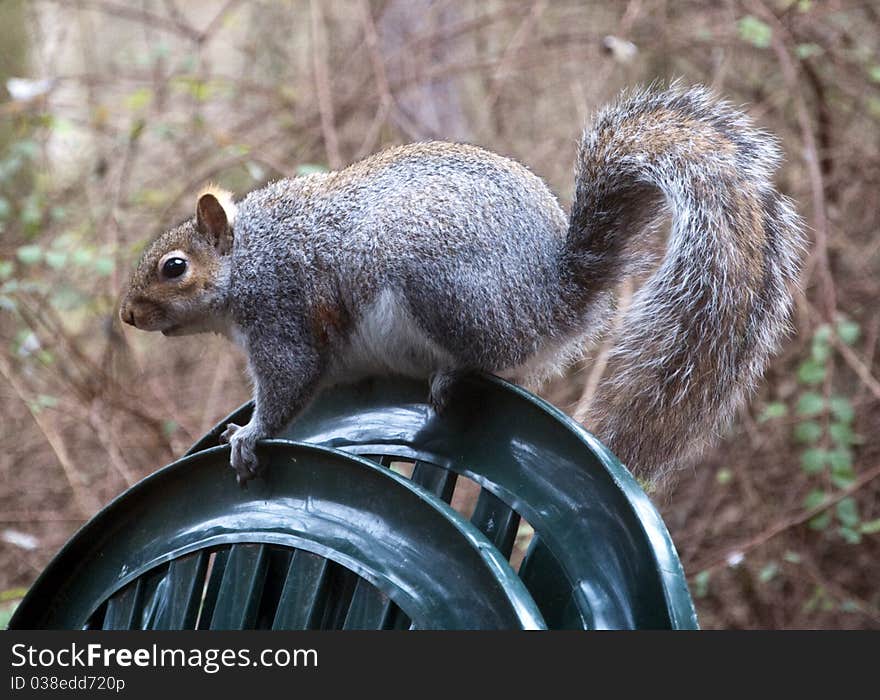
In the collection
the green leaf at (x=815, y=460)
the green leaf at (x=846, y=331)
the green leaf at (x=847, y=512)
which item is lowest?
the green leaf at (x=847, y=512)

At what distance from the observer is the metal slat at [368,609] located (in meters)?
0.89

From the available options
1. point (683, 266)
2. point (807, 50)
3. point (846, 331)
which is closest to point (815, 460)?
point (846, 331)

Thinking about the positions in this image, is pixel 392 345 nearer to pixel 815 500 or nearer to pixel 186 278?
pixel 186 278

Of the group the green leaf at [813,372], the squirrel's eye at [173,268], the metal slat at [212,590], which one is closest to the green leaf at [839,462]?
the green leaf at [813,372]

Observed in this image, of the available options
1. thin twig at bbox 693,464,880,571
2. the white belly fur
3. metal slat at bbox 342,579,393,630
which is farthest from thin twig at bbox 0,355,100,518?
metal slat at bbox 342,579,393,630

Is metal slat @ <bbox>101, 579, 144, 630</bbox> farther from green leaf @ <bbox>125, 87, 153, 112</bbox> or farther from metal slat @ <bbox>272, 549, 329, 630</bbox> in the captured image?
green leaf @ <bbox>125, 87, 153, 112</bbox>

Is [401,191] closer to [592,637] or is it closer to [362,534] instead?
[362,534]

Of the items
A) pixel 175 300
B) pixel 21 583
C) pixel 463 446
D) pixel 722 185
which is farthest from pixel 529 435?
pixel 21 583

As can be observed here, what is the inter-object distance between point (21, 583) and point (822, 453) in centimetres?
216

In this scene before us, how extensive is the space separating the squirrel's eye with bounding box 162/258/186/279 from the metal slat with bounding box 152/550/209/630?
1.52 feet

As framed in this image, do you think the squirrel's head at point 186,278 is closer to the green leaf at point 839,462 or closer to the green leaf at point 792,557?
the green leaf at point 839,462

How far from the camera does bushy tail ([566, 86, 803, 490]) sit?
1.18 meters

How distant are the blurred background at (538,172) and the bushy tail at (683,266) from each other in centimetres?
104

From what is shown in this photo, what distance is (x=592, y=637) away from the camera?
0.81 meters
